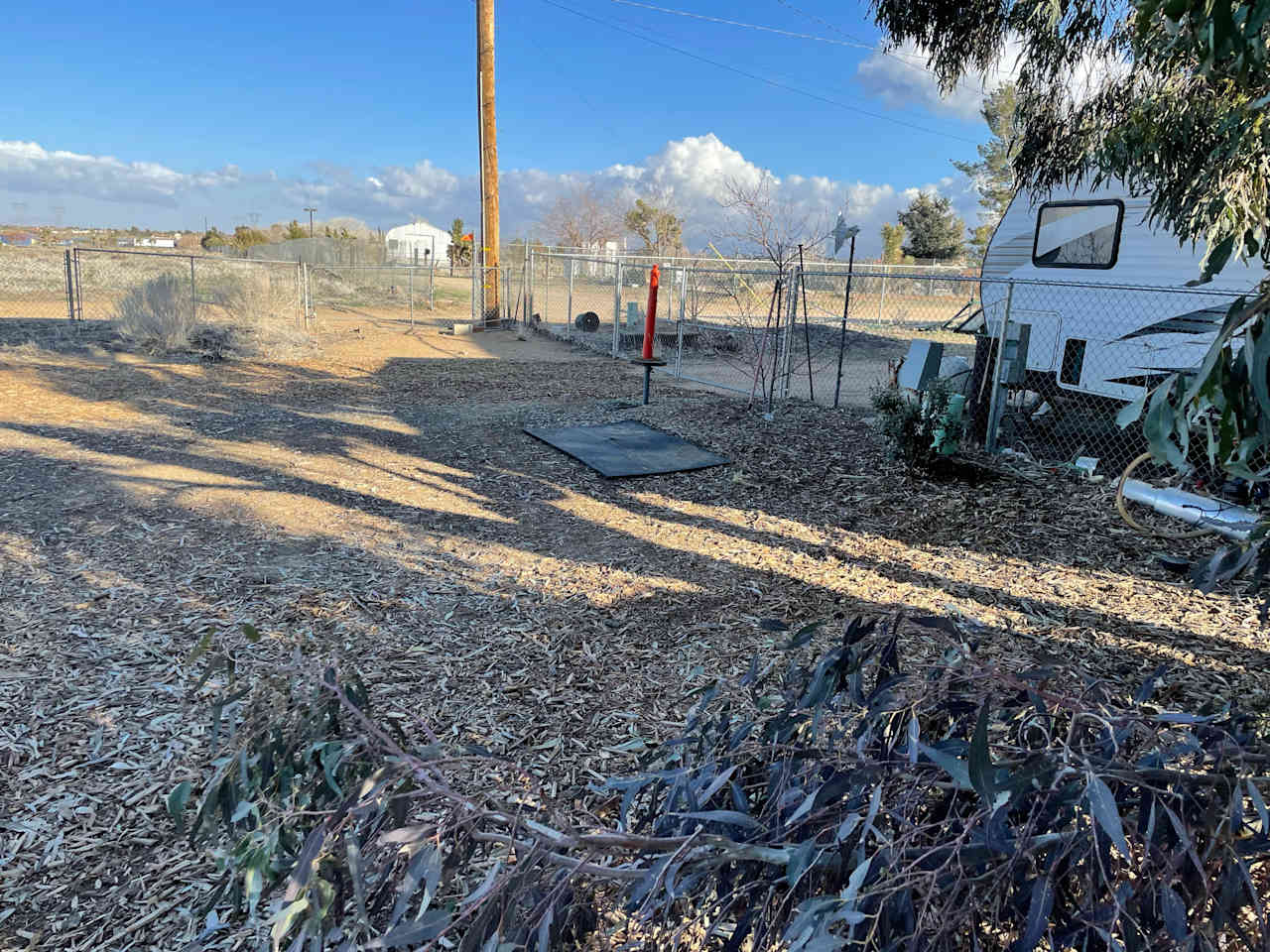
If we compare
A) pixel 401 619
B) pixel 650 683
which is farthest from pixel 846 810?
pixel 401 619

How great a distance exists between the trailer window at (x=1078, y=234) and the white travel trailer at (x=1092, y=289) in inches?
0.4

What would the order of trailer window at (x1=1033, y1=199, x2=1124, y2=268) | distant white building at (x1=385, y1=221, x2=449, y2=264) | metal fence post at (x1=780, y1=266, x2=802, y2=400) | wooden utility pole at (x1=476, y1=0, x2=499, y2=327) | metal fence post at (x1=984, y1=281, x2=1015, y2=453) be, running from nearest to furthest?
metal fence post at (x1=984, y1=281, x2=1015, y2=453) → trailer window at (x1=1033, y1=199, x2=1124, y2=268) → metal fence post at (x1=780, y1=266, x2=802, y2=400) → wooden utility pole at (x1=476, y1=0, x2=499, y2=327) → distant white building at (x1=385, y1=221, x2=449, y2=264)

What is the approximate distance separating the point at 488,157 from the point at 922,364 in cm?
1410

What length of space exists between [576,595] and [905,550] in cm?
215

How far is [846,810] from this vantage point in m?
1.36

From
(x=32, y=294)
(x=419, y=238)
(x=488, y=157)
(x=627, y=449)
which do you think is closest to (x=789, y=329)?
(x=627, y=449)

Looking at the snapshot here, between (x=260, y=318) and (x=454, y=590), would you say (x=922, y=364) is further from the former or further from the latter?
(x=260, y=318)

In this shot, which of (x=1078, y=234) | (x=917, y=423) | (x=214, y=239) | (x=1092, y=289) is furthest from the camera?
(x=214, y=239)

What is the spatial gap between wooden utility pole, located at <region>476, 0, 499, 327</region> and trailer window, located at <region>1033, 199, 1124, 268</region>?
12402mm

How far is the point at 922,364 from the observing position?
848 cm

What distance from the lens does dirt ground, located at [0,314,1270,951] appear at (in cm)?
301

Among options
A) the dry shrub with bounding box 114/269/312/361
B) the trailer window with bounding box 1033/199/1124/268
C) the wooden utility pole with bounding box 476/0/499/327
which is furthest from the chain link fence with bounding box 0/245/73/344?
the trailer window with bounding box 1033/199/1124/268

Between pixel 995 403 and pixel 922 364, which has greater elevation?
pixel 922 364

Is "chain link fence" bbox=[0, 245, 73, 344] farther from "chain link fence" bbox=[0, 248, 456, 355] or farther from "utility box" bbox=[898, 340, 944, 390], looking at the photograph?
"utility box" bbox=[898, 340, 944, 390]
